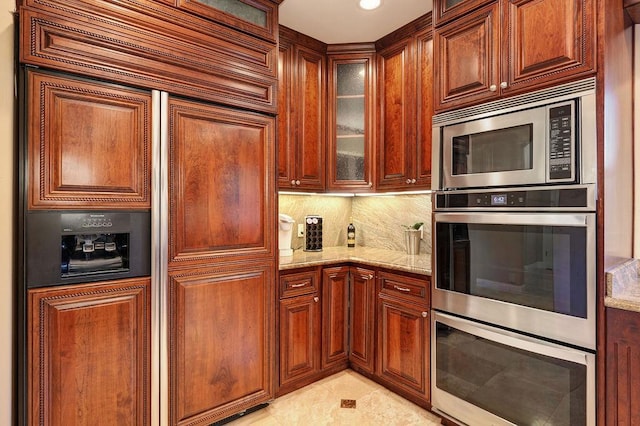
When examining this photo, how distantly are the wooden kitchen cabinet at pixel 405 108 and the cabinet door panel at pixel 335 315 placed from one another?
2.77 ft

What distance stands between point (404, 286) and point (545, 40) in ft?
5.12

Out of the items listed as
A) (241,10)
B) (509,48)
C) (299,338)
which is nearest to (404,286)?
(299,338)

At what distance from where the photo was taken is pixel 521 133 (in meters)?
1.69

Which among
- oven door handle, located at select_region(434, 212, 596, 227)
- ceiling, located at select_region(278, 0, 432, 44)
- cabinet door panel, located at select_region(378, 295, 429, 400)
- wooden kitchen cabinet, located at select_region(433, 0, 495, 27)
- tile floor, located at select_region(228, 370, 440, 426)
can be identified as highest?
ceiling, located at select_region(278, 0, 432, 44)

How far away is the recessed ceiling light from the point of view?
231 centimetres

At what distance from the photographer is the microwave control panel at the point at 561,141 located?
5.02ft

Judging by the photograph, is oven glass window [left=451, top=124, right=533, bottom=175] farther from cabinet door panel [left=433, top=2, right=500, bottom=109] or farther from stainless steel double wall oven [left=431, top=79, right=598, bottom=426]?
cabinet door panel [left=433, top=2, right=500, bottom=109]

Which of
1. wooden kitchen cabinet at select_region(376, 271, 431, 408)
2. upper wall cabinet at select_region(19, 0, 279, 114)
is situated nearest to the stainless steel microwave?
wooden kitchen cabinet at select_region(376, 271, 431, 408)

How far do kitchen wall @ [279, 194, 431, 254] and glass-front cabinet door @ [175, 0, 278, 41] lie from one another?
1.38 meters

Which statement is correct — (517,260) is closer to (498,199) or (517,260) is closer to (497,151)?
(498,199)

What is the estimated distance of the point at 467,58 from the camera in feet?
6.34

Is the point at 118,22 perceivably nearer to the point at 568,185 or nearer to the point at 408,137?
the point at 408,137

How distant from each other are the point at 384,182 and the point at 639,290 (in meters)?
1.68

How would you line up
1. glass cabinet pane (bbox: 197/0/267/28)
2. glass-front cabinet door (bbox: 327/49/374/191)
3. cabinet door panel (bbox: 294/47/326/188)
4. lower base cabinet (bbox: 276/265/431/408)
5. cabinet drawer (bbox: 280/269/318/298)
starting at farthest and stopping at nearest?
1. glass-front cabinet door (bbox: 327/49/374/191)
2. cabinet door panel (bbox: 294/47/326/188)
3. cabinet drawer (bbox: 280/269/318/298)
4. lower base cabinet (bbox: 276/265/431/408)
5. glass cabinet pane (bbox: 197/0/267/28)
